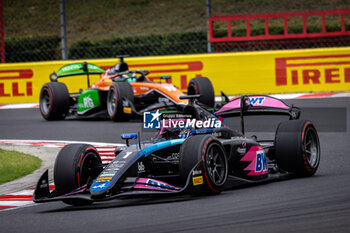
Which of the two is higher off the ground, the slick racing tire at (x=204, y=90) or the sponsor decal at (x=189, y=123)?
the slick racing tire at (x=204, y=90)

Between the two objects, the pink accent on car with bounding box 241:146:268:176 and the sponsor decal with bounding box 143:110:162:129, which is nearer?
the pink accent on car with bounding box 241:146:268:176

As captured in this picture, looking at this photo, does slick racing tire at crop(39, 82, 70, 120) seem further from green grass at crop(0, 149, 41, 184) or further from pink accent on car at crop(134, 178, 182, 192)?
pink accent on car at crop(134, 178, 182, 192)

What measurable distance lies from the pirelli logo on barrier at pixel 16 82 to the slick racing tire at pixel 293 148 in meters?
11.8

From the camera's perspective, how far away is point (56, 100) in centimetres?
1595

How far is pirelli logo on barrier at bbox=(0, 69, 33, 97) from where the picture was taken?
18.9 m

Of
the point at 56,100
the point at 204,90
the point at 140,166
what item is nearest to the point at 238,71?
the point at 204,90

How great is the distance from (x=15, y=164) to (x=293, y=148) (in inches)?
158

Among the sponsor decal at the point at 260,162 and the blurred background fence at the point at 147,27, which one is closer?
the sponsor decal at the point at 260,162

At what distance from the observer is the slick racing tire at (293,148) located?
8180 mm

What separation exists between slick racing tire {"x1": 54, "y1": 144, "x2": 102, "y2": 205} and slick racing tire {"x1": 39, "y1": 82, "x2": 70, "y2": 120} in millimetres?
8399

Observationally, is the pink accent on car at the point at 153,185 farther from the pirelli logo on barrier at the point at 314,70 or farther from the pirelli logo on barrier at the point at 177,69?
the pirelli logo on barrier at the point at 177,69

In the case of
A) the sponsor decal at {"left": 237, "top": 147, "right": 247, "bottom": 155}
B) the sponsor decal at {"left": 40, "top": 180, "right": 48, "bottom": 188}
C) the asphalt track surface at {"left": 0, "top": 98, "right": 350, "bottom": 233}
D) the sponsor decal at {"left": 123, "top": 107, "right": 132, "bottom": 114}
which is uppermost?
the sponsor decal at {"left": 123, "top": 107, "right": 132, "bottom": 114}

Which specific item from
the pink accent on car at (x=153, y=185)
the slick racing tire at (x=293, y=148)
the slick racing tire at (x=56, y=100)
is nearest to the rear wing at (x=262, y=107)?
the slick racing tire at (x=293, y=148)

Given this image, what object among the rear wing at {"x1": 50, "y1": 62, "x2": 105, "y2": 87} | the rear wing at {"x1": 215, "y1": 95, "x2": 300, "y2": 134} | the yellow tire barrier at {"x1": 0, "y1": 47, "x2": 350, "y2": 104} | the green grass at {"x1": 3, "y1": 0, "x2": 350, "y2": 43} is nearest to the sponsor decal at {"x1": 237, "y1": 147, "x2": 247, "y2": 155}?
the rear wing at {"x1": 215, "y1": 95, "x2": 300, "y2": 134}
